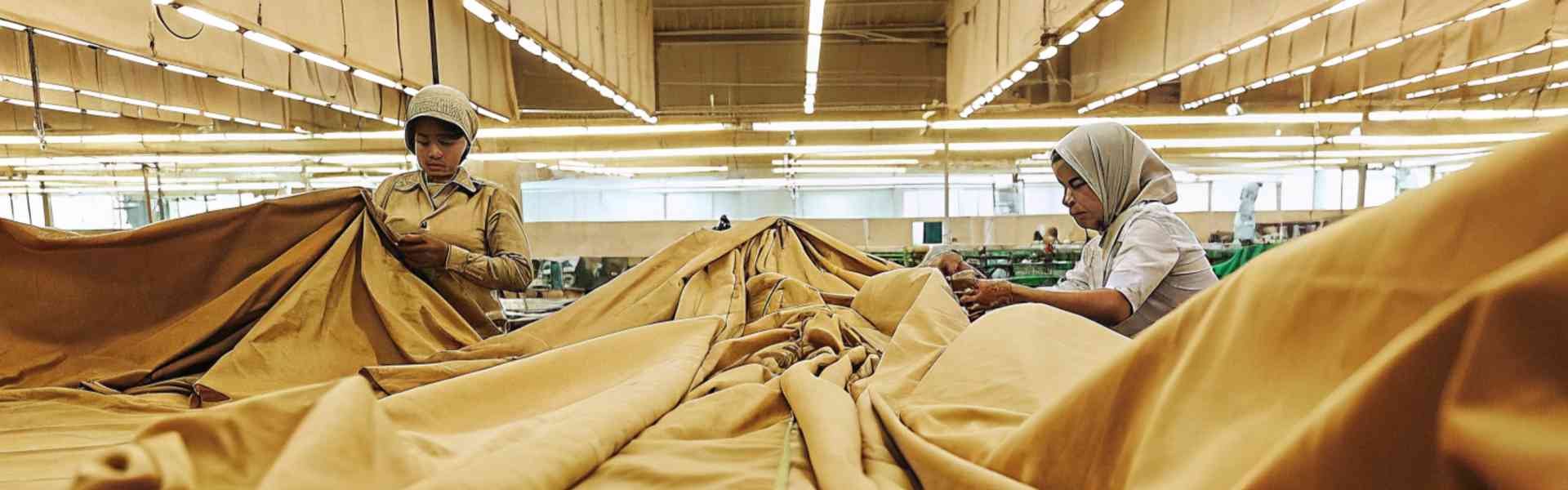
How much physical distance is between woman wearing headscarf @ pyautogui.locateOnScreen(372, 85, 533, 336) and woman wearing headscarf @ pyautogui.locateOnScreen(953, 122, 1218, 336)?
1.45 m

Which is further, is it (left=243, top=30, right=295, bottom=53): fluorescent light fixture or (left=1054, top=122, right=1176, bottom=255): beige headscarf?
(left=243, top=30, right=295, bottom=53): fluorescent light fixture

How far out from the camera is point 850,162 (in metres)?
10.8

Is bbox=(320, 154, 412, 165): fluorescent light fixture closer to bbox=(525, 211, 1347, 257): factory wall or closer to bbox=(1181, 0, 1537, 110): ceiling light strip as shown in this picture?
bbox=(525, 211, 1347, 257): factory wall

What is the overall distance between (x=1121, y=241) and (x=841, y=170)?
10039 mm

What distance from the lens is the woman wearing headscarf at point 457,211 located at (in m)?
1.94

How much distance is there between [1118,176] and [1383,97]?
8.43 metres

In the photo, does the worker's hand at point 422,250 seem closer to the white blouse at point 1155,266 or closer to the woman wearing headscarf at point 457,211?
the woman wearing headscarf at point 457,211

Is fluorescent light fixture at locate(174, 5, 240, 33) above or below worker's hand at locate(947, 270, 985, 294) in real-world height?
above

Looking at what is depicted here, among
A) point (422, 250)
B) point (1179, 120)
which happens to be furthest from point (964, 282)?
point (1179, 120)

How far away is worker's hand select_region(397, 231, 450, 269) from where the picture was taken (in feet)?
5.82

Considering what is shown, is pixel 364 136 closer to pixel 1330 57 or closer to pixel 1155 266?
pixel 1155 266

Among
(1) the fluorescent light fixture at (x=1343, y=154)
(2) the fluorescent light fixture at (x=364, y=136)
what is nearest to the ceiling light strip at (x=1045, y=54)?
(1) the fluorescent light fixture at (x=1343, y=154)

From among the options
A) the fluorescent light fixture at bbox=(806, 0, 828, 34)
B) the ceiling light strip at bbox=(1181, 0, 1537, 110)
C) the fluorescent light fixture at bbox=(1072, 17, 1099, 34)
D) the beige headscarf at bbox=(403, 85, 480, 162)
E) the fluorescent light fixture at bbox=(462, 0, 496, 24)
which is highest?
the fluorescent light fixture at bbox=(806, 0, 828, 34)

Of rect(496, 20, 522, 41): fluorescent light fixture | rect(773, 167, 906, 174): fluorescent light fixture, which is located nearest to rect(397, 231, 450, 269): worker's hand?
rect(496, 20, 522, 41): fluorescent light fixture
